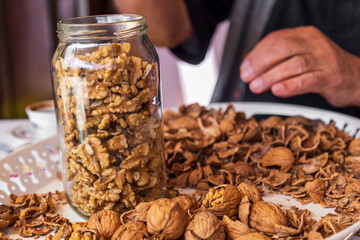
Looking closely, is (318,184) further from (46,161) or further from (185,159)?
(46,161)

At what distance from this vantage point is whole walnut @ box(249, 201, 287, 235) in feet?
1.74

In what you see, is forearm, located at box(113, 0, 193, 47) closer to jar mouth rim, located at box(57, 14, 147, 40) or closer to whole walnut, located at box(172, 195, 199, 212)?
Result: jar mouth rim, located at box(57, 14, 147, 40)

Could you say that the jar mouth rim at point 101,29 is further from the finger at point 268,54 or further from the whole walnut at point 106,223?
the finger at point 268,54

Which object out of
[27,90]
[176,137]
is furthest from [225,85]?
[27,90]

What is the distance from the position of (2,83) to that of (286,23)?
175 centimetres

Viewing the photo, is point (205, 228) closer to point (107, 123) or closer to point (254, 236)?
point (254, 236)

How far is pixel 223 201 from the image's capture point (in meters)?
0.55

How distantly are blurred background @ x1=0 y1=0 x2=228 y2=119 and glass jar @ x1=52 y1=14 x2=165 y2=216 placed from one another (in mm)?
1708

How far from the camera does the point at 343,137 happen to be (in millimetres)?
796

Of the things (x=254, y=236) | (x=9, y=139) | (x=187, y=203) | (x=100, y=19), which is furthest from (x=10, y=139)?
(x=254, y=236)

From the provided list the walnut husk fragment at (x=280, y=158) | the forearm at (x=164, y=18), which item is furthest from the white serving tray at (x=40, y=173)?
the forearm at (x=164, y=18)

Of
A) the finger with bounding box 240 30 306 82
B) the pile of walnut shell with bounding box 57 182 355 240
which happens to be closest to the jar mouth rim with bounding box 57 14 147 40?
the pile of walnut shell with bounding box 57 182 355 240

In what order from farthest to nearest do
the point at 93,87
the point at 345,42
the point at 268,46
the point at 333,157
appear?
the point at 345,42 → the point at 268,46 → the point at 333,157 → the point at 93,87

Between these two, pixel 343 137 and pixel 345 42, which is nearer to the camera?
pixel 343 137
